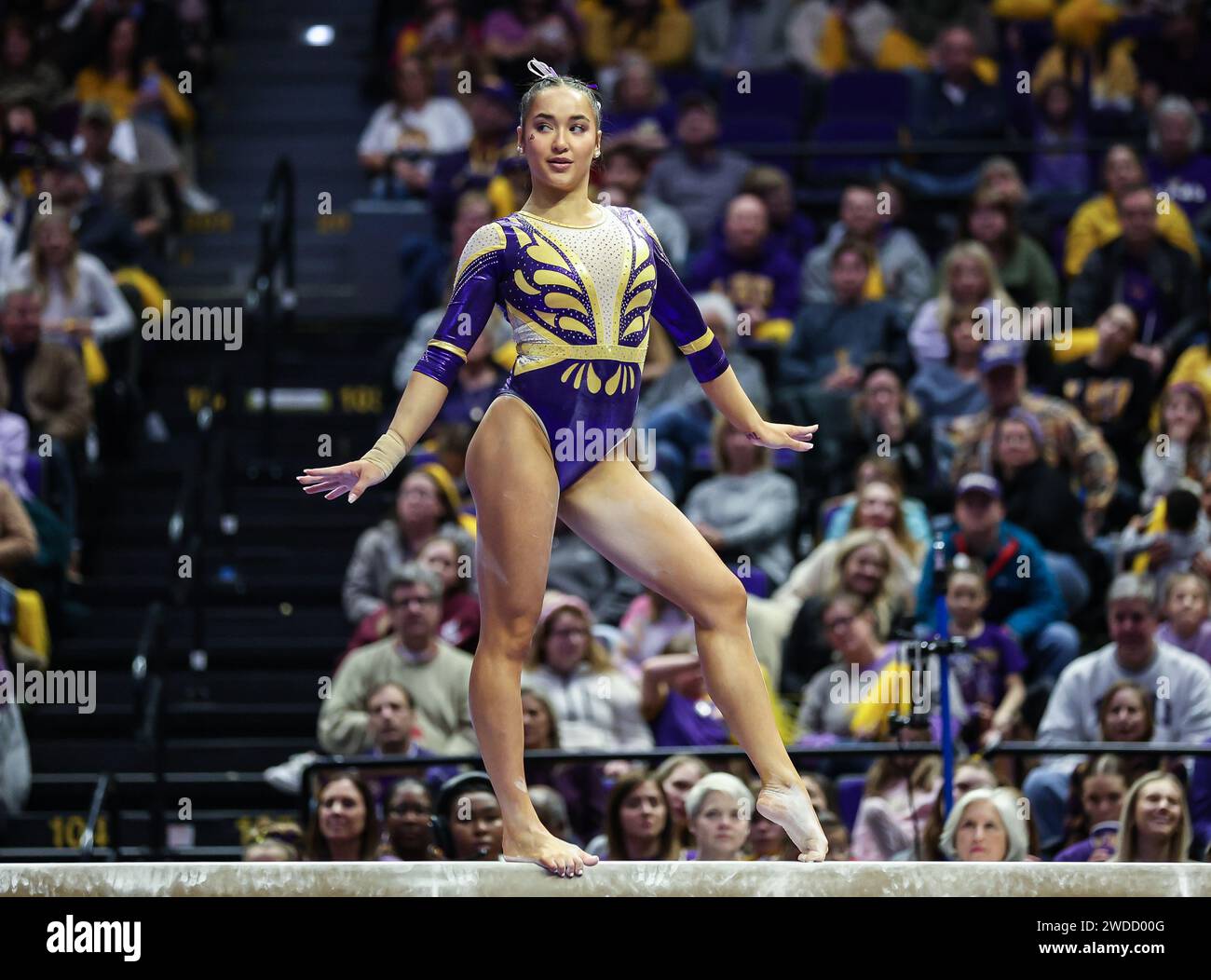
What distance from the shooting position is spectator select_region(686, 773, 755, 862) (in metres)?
6.54

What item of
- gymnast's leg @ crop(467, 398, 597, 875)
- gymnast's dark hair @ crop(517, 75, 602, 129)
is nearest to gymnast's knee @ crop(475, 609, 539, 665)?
gymnast's leg @ crop(467, 398, 597, 875)

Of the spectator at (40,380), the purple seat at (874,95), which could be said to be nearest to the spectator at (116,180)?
the spectator at (40,380)

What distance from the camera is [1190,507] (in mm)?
8508

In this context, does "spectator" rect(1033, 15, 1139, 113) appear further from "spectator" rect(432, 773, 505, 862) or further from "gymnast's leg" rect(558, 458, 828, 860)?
"gymnast's leg" rect(558, 458, 828, 860)

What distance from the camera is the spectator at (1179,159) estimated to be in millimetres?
11000

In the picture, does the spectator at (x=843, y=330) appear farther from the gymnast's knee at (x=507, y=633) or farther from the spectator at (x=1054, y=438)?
the gymnast's knee at (x=507, y=633)

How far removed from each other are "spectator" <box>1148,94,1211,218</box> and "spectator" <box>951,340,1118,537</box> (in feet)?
7.27

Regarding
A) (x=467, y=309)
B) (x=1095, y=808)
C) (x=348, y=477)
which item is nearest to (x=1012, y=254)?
(x=1095, y=808)

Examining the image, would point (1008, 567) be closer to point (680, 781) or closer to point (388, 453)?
point (680, 781)

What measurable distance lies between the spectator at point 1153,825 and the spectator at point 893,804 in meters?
0.78

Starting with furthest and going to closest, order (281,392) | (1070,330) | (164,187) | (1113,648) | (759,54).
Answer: (759,54) < (164,187) < (281,392) < (1070,330) < (1113,648)
